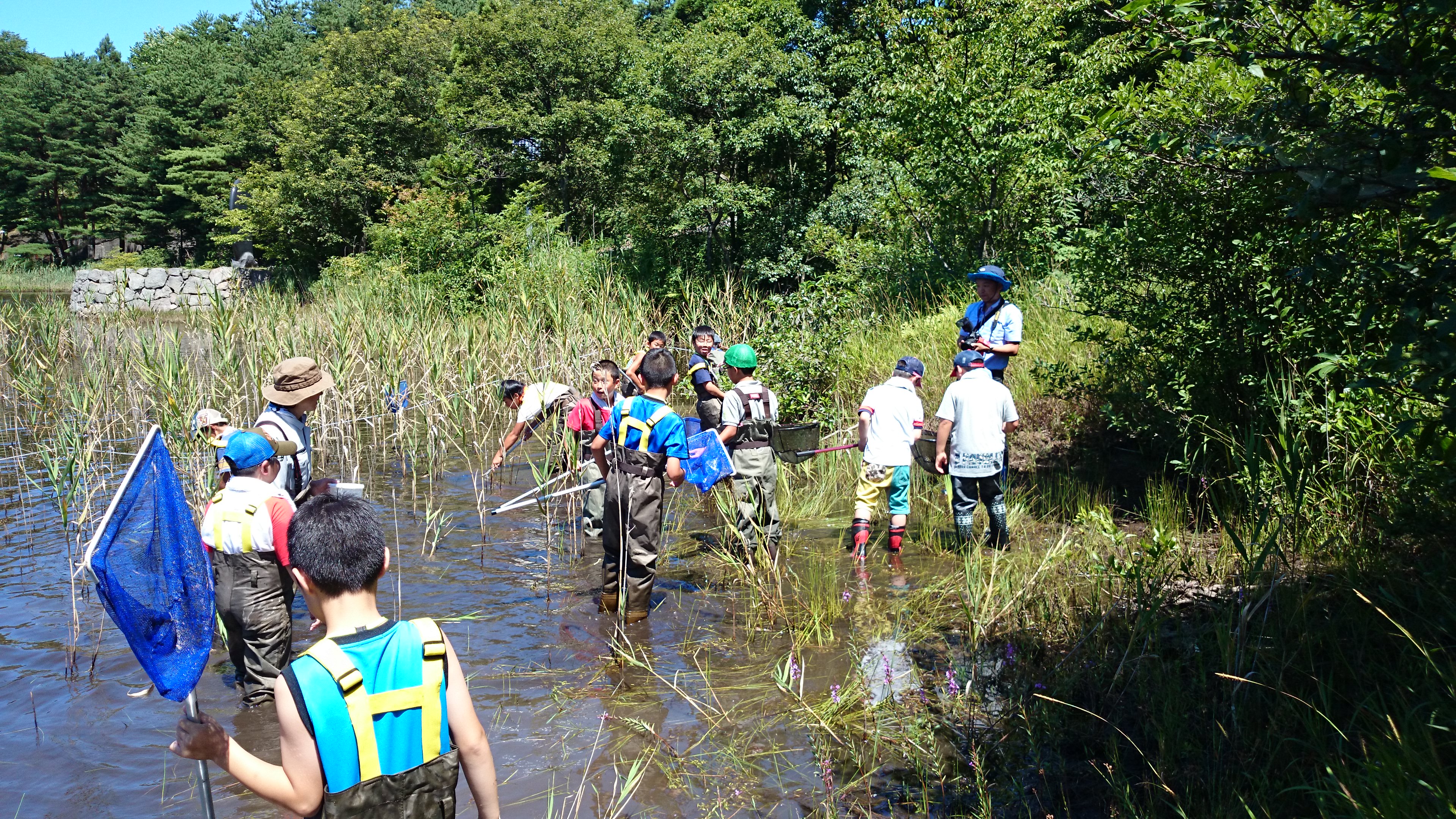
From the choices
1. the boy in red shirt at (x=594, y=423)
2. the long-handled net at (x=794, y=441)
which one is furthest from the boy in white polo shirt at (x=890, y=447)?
the boy in red shirt at (x=594, y=423)

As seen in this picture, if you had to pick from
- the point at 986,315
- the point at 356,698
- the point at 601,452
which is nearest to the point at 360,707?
the point at 356,698

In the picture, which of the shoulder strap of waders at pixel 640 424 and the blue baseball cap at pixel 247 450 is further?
the shoulder strap of waders at pixel 640 424

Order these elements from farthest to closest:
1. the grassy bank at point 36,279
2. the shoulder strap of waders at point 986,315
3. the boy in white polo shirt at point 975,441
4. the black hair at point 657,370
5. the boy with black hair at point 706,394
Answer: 1. the grassy bank at point 36,279
2. the boy with black hair at point 706,394
3. the shoulder strap of waders at point 986,315
4. the boy in white polo shirt at point 975,441
5. the black hair at point 657,370

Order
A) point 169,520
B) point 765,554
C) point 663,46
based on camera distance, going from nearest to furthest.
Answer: point 169,520 → point 765,554 → point 663,46

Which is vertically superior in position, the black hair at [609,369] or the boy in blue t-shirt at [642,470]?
the black hair at [609,369]

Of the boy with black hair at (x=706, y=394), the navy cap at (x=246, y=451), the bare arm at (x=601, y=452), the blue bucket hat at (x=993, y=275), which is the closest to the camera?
the navy cap at (x=246, y=451)

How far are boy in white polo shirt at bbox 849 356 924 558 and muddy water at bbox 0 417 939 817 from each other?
30 cm

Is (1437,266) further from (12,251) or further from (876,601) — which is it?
Answer: (12,251)

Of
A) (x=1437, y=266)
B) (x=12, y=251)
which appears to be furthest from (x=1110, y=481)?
(x=12, y=251)

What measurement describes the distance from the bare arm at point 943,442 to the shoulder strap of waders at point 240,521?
442cm

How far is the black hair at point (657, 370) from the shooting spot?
18.9ft

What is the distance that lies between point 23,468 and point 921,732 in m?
10.6

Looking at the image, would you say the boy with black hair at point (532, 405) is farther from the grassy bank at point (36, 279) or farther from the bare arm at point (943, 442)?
the grassy bank at point (36, 279)

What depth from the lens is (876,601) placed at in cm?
625
